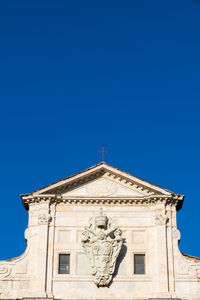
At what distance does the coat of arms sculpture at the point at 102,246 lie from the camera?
87.9 ft

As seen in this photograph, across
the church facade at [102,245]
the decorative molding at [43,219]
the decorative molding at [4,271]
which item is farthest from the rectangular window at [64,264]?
the decorative molding at [4,271]

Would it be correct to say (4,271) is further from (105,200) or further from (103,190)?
(103,190)

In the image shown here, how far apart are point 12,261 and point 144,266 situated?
601 centimetres

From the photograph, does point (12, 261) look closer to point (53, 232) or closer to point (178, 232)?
point (53, 232)

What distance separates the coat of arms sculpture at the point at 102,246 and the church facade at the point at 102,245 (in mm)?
44

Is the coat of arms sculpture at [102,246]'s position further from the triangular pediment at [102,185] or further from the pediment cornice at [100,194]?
the triangular pediment at [102,185]

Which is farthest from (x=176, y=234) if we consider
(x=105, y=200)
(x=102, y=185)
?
(x=102, y=185)

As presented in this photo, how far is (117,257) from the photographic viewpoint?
27188mm

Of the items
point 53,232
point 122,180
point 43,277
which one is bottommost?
point 43,277

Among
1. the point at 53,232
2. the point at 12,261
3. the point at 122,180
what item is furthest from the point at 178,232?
the point at 12,261

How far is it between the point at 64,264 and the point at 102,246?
197 centimetres

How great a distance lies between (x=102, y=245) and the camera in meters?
27.0

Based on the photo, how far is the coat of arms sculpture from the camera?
1054 inches

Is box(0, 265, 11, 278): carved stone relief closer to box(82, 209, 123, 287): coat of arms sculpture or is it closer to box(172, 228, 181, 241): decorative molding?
box(82, 209, 123, 287): coat of arms sculpture
